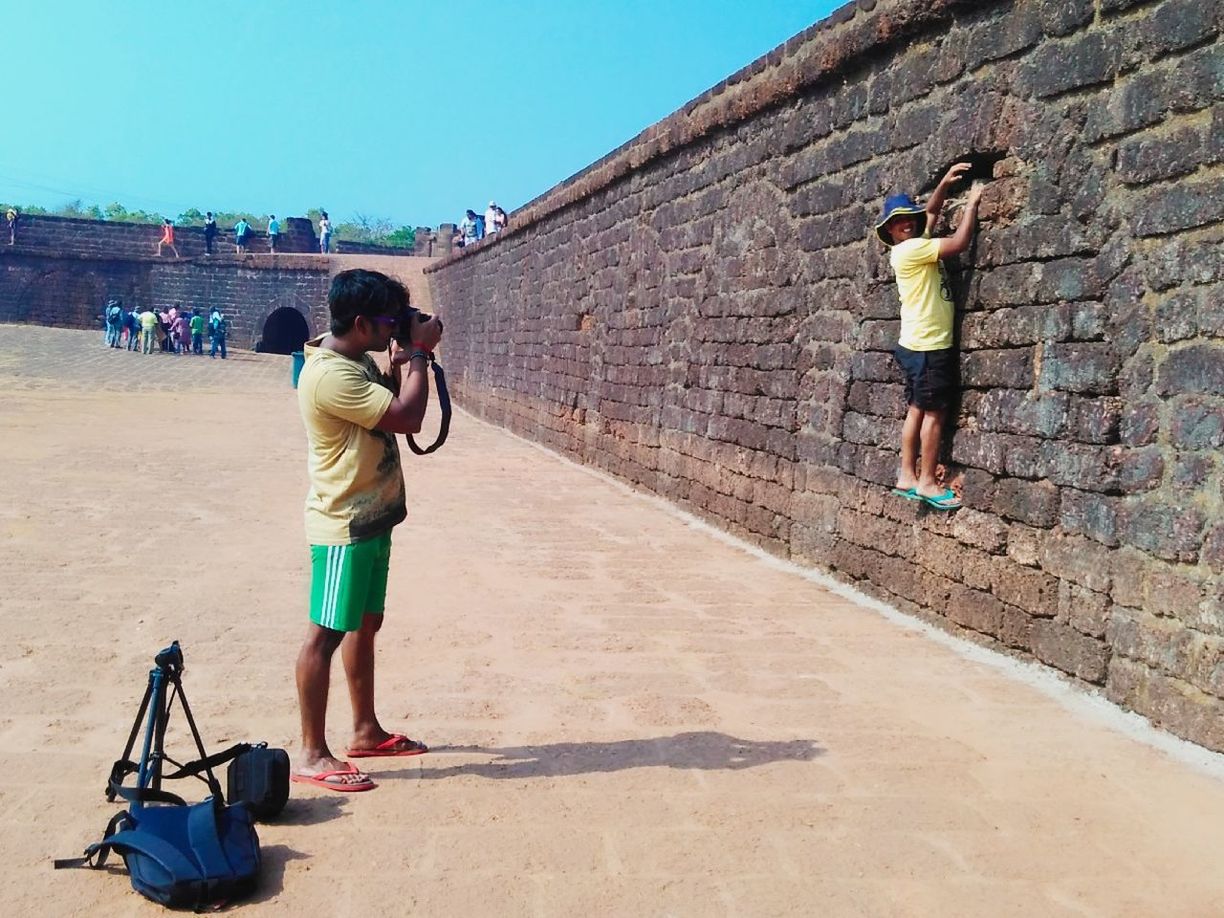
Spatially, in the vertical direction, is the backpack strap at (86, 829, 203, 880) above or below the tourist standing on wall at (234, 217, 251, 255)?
below

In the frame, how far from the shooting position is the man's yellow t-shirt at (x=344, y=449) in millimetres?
3275

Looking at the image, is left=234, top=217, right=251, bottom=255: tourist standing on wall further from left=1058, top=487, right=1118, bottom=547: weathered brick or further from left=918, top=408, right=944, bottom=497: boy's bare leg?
left=1058, top=487, right=1118, bottom=547: weathered brick

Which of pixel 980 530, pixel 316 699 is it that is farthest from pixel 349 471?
pixel 980 530

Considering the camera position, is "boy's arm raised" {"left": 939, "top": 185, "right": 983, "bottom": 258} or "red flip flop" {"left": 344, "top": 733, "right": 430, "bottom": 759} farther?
"boy's arm raised" {"left": 939, "top": 185, "right": 983, "bottom": 258}

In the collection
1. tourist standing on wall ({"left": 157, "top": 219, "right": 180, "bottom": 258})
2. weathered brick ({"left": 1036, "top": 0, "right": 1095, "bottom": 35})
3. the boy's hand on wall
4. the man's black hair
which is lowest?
the man's black hair

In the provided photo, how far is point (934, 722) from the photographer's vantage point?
407 centimetres

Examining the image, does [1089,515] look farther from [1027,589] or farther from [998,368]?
[998,368]

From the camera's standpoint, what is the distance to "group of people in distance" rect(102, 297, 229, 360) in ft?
103

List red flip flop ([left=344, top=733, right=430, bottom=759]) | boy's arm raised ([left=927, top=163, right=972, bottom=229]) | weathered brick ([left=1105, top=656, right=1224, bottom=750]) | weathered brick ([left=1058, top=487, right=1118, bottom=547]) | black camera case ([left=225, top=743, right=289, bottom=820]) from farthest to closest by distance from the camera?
boy's arm raised ([left=927, top=163, right=972, bottom=229]) < weathered brick ([left=1058, top=487, right=1118, bottom=547]) < weathered brick ([left=1105, top=656, right=1224, bottom=750]) < red flip flop ([left=344, top=733, right=430, bottom=759]) < black camera case ([left=225, top=743, right=289, bottom=820])

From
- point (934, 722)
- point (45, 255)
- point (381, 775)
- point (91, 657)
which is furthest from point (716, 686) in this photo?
point (45, 255)

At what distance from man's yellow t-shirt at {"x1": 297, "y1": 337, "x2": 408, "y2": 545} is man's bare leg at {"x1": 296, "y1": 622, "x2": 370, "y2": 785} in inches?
11.3

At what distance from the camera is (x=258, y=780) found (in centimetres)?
296

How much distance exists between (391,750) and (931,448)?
3044 mm

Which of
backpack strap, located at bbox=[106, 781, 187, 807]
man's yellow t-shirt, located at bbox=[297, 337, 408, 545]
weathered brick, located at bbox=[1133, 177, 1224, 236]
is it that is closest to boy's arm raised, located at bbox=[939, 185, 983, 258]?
weathered brick, located at bbox=[1133, 177, 1224, 236]
